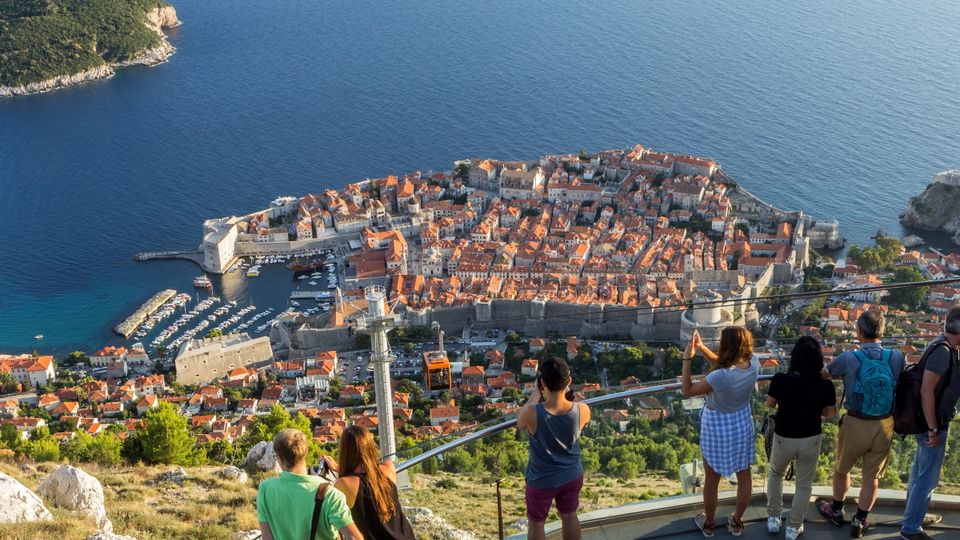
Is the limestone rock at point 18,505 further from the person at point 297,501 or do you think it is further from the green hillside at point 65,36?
the green hillside at point 65,36

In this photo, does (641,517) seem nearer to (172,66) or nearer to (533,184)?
(533,184)

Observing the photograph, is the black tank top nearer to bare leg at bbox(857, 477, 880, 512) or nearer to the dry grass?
bare leg at bbox(857, 477, 880, 512)

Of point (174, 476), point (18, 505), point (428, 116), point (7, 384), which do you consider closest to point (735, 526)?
point (18, 505)

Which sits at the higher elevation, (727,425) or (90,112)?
(90,112)

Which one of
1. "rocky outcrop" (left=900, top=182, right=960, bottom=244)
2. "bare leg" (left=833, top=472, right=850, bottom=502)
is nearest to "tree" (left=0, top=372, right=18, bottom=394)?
"bare leg" (left=833, top=472, right=850, bottom=502)

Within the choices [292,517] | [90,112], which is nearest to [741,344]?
[292,517]
